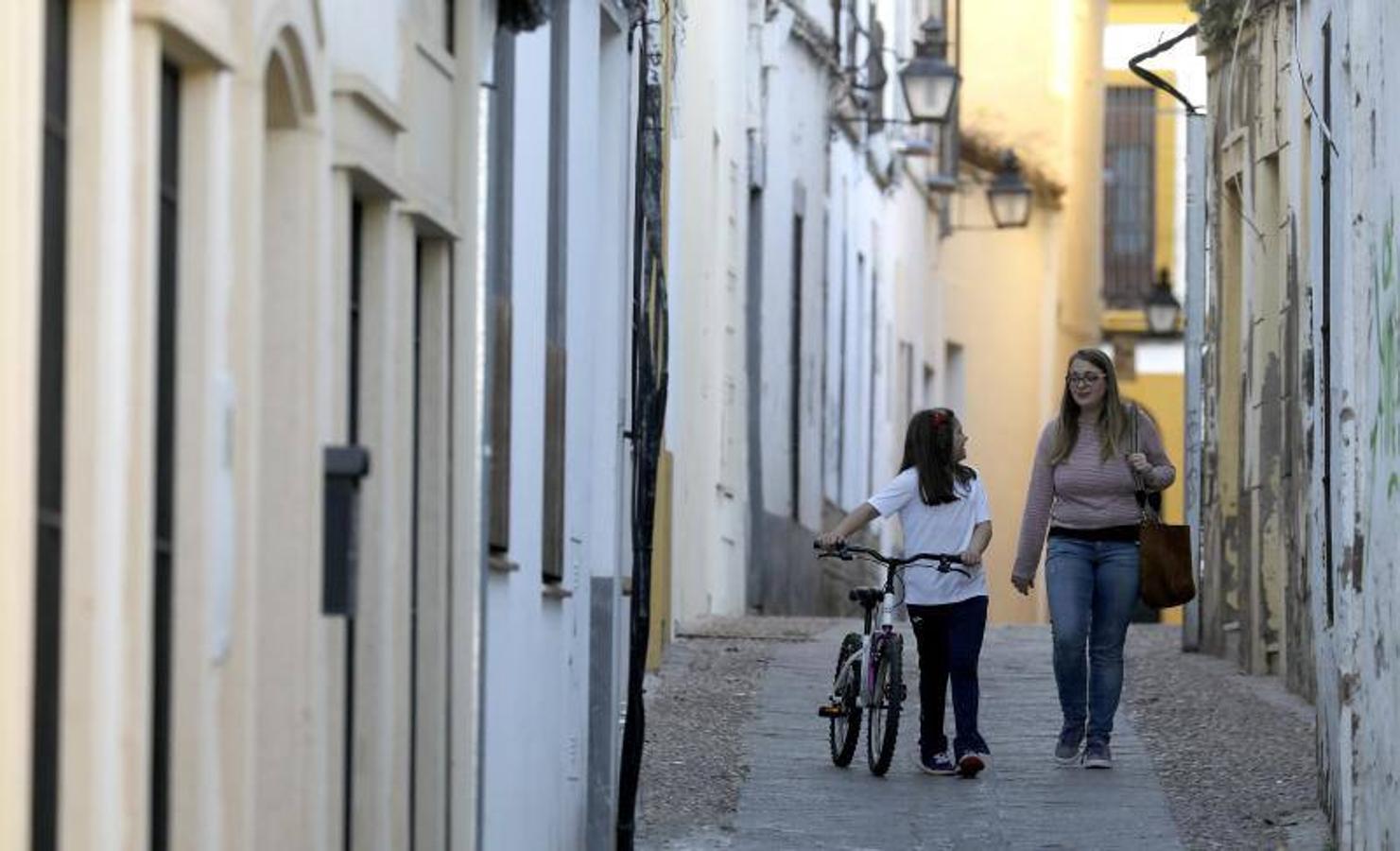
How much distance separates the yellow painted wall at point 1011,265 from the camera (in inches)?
1705

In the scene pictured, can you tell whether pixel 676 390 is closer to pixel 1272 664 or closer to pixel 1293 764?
pixel 1272 664

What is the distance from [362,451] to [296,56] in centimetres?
85

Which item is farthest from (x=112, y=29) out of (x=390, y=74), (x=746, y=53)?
(x=746, y=53)

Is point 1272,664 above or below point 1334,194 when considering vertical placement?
below

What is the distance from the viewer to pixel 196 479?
6301mm

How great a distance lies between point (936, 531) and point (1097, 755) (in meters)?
1.13

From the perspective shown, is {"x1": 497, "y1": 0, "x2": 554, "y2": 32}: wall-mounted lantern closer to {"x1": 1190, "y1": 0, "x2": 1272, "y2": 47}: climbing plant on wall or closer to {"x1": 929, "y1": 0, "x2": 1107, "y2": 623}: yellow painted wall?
{"x1": 1190, "y1": 0, "x2": 1272, "y2": 47}: climbing plant on wall

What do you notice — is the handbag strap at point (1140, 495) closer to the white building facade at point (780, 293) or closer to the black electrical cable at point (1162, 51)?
the black electrical cable at point (1162, 51)

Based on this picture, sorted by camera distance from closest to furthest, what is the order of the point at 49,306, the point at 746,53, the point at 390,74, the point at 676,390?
the point at 49,306 → the point at 390,74 → the point at 676,390 → the point at 746,53

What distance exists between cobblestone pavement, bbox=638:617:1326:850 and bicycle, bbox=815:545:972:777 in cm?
14

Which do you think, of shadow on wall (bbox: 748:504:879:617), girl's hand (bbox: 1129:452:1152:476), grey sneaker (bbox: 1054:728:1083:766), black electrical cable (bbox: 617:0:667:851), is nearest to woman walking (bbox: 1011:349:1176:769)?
girl's hand (bbox: 1129:452:1152:476)

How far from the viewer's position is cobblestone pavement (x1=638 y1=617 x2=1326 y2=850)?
1302 cm

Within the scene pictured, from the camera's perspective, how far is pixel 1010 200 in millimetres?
37969

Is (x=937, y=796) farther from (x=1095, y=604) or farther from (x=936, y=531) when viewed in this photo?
(x=936, y=531)
